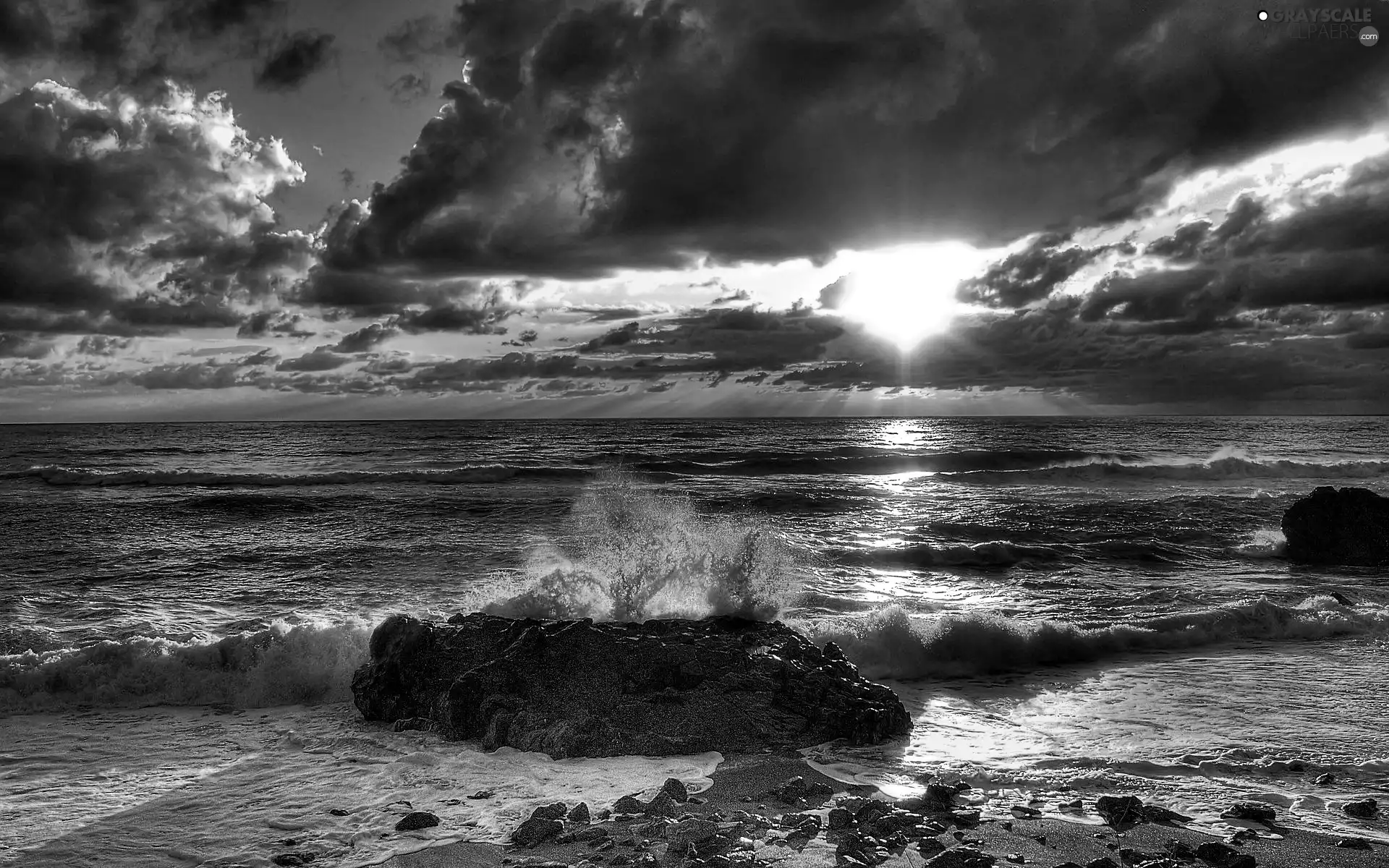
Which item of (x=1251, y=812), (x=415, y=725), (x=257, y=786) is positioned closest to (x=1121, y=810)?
(x=1251, y=812)

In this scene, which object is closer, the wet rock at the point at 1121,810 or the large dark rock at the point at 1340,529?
the wet rock at the point at 1121,810

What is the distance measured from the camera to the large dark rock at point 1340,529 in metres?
15.7

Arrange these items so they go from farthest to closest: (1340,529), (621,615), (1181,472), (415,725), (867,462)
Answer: (867,462)
(1181,472)
(1340,529)
(621,615)
(415,725)

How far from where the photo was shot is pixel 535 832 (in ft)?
15.8

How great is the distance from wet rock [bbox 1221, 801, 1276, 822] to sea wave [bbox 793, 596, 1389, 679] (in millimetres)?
3654

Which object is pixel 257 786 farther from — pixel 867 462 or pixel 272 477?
pixel 867 462

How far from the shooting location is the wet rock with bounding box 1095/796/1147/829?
16.1 ft

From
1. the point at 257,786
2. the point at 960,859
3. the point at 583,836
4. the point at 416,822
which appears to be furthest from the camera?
the point at 257,786

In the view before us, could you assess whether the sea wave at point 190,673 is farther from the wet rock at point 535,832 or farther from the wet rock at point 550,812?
the wet rock at point 535,832

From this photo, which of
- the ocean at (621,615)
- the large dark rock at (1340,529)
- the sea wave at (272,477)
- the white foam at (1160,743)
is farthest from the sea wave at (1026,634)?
the sea wave at (272,477)

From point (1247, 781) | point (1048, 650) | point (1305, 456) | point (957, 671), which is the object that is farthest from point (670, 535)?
point (1305, 456)

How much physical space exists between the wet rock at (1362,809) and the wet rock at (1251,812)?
46 cm

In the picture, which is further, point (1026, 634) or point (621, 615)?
point (621, 615)

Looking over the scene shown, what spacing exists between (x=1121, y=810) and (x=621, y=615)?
5883mm
